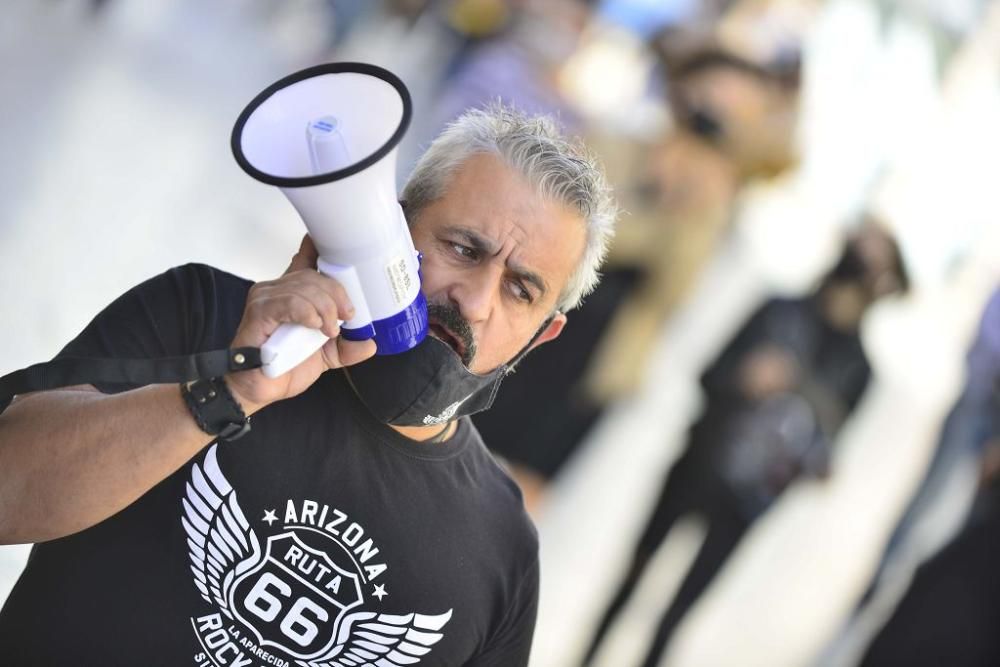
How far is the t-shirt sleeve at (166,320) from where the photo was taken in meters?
1.78

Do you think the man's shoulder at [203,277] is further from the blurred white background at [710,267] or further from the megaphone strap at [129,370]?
the blurred white background at [710,267]

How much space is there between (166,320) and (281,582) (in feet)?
1.54

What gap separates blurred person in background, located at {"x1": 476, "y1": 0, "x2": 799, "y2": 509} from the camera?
4449 mm

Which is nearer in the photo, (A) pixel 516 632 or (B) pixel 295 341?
(B) pixel 295 341

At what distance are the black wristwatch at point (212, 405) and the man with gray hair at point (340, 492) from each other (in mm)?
247

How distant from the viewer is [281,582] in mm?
1884

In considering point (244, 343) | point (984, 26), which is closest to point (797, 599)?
point (244, 343)

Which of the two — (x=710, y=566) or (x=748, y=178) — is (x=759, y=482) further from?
(x=748, y=178)

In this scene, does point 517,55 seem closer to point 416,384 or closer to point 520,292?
point 520,292

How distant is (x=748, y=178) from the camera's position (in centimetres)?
491

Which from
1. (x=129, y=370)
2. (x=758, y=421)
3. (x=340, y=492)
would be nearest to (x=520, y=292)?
(x=340, y=492)

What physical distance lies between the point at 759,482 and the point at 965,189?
10.0 m

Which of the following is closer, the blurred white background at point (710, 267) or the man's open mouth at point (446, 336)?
the man's open mouth at point (446, 336)

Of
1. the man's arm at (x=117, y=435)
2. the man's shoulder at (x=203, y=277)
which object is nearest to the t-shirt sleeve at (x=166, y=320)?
the man's shoulder at (x=203, y=277)
